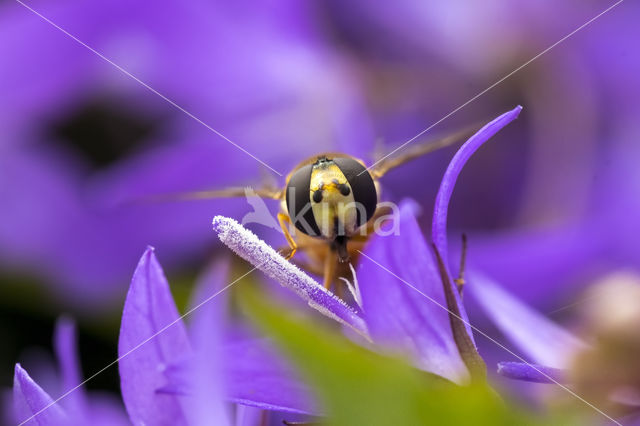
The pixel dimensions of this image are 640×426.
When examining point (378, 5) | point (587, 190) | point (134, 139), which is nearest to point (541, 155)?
point (587, 190)

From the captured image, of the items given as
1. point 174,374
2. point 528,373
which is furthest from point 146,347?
point 528,373

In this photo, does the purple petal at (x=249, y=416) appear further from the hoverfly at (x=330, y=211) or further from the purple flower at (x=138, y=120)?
the purple flower at (x=138, y=120)

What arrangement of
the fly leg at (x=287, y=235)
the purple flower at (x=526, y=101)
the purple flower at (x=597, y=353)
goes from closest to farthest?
1. the purple flower at (x=597, y=353)
2. the fly leg at (x=287, y=235)
3. the purple flower at (x=526, y=101)

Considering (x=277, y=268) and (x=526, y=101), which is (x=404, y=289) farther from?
(x=526, y=101)

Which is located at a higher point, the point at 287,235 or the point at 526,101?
the point at 526,101

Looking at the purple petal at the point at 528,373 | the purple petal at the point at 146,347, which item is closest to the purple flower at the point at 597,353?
the purple petal at the point at 528,373

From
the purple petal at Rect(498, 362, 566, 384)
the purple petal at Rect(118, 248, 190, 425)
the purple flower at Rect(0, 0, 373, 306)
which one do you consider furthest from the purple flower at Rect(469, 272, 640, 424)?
the purple flower at Rect(0, 0, 373, 306)

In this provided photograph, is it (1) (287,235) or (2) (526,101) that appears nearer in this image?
(1) (287,235)
